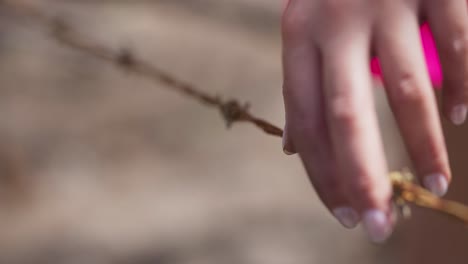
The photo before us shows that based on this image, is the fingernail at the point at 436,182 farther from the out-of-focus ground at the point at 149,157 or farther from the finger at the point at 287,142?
the out-of-focus ground at the point at 149,157

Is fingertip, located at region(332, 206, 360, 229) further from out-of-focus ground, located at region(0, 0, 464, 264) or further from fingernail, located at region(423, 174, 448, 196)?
out-of-focus ground, located at region(0, 0, 464, 264)

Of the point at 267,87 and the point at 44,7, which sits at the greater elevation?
the point at 44,7

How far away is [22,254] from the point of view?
103 cm

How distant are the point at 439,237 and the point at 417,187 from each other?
376 millimetres

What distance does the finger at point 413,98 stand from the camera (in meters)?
0.24

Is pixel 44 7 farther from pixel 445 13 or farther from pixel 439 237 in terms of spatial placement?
pixel 445 13

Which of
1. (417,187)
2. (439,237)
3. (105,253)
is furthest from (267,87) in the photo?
(417,187)

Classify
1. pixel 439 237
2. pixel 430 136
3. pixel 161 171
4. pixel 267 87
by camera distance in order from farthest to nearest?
pixel 267 87 < pixel 161 171 < pixel 439 237 < pixel 430 136

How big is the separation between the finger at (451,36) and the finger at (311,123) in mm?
47

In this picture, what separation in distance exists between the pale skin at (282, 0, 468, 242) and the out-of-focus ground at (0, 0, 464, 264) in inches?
23.9

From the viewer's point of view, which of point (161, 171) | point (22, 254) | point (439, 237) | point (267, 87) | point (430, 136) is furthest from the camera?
point (267, 87)

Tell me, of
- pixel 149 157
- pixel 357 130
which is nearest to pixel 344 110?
pixel 357 130

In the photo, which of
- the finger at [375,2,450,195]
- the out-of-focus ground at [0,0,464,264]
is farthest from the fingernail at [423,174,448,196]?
the out-of-focus ground at [0,0,464,264]

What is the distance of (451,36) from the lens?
0.84 feet
